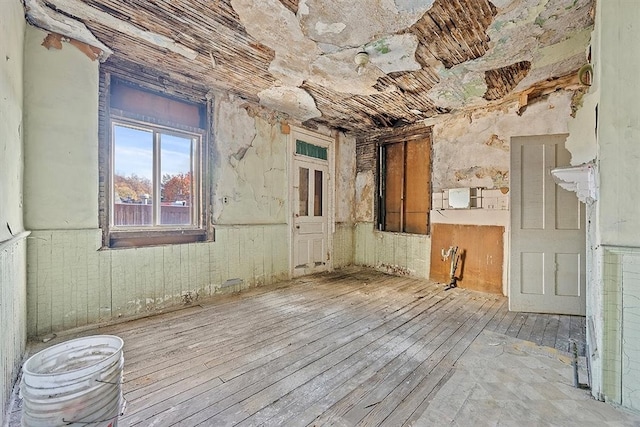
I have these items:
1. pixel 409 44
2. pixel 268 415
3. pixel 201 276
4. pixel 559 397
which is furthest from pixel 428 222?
pixel 268 415

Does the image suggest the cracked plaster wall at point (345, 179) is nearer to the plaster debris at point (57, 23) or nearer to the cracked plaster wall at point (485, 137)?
the cracked plaster wall at point (485, 137)

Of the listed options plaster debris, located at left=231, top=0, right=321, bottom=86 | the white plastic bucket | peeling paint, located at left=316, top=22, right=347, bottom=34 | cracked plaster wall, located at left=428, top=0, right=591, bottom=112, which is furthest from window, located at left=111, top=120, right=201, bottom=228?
cracked plaster wall, located at left=428, top=0, right=591, bottom=112

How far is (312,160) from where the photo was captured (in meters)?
5.23

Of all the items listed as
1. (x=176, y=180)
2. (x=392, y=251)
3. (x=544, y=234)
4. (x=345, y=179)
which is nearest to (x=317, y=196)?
(x=345, y=179)

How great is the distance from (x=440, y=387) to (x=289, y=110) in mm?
4060

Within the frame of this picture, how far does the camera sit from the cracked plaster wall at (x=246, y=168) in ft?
12.8

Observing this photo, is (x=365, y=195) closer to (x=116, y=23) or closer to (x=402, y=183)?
(x=402, y=183)

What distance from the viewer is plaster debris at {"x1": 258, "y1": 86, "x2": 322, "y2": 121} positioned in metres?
3.85

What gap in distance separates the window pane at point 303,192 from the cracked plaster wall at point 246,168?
15.8 inches

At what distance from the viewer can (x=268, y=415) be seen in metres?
1.62

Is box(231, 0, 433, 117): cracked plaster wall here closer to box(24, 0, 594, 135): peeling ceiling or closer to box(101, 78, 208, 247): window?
box(24, 0, 594, 135): peeling ceiling

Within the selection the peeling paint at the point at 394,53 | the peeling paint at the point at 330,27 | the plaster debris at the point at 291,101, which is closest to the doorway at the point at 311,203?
the plaster debris at the point at 291,101

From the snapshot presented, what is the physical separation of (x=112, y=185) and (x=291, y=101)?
253cm

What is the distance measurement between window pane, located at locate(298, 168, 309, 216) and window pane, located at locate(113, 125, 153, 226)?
239 centimetres
